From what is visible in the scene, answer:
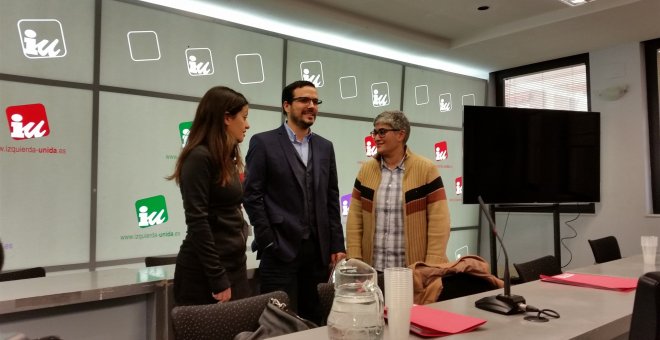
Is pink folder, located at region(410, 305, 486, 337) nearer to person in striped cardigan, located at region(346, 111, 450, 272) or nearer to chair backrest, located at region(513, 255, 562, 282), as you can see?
person in striped cardigan, located at region(346, 111, 450, 272)

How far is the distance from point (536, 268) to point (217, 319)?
5.59 ft

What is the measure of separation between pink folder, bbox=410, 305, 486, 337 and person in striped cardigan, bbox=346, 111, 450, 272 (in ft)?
2.81

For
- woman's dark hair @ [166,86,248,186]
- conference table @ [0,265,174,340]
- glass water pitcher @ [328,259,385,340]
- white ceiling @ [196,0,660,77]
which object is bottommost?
conference table @ [0,265,174,340]

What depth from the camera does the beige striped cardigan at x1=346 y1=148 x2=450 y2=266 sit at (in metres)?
2.34

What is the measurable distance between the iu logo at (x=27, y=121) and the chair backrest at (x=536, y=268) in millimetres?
2859

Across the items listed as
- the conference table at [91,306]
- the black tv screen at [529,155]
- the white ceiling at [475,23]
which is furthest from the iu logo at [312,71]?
the conference table at [91,306]

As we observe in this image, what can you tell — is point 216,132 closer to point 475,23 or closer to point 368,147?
point 368,147

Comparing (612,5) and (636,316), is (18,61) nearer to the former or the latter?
(636,316)

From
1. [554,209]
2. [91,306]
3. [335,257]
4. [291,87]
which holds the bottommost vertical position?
[91,306]

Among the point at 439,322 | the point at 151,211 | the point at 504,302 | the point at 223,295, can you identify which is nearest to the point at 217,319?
the point at 223,295

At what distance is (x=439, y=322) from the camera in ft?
4.47

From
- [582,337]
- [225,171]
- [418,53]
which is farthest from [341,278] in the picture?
[418,53]

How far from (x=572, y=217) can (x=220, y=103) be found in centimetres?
458

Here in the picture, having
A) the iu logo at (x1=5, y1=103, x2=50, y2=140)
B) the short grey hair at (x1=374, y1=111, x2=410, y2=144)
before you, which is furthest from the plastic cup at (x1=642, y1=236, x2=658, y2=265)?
the iu logo at (x1=5, y1=103, x2=50, y2=140)
